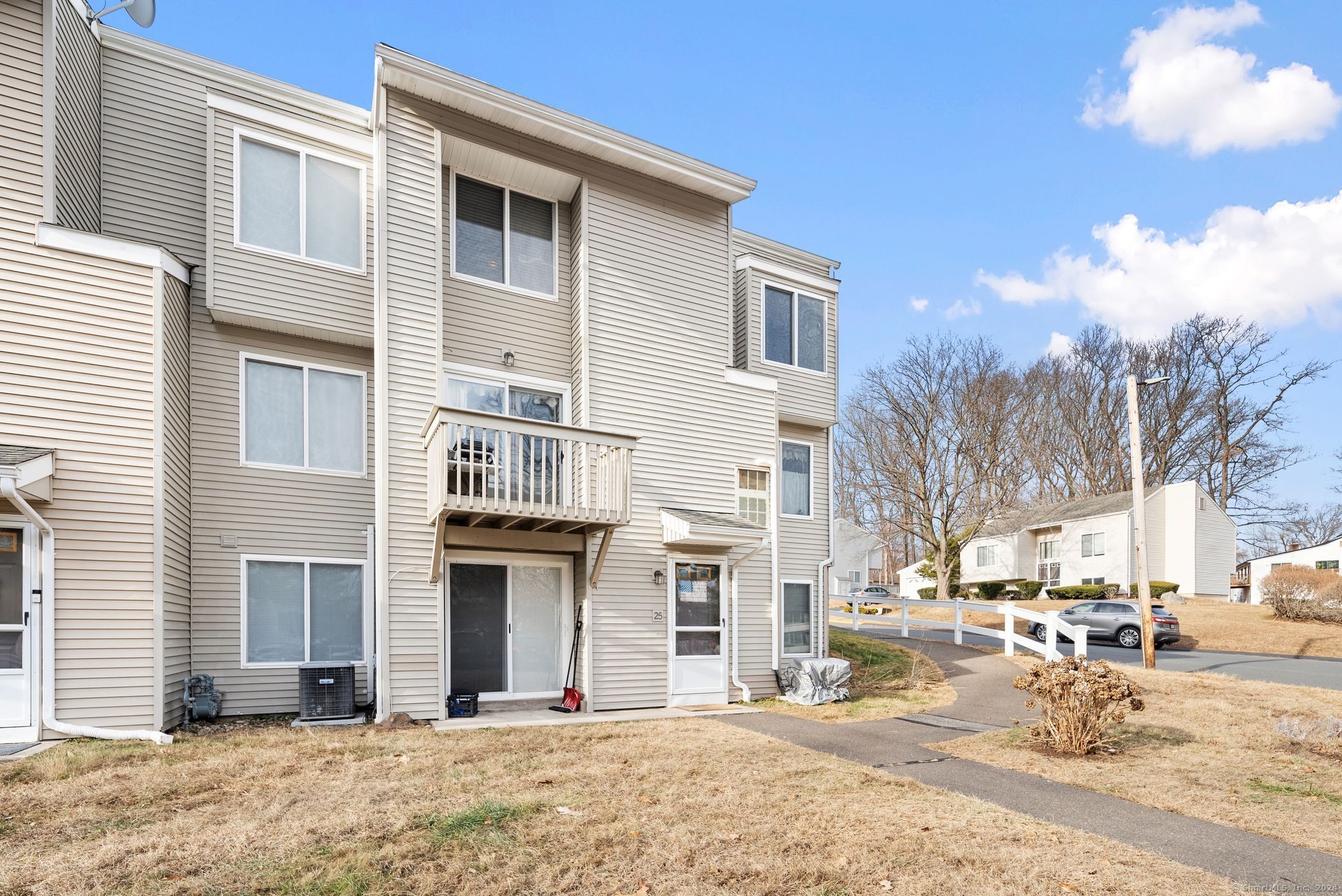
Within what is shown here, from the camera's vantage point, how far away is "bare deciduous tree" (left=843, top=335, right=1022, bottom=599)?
116 ft

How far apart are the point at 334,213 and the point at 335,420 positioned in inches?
114

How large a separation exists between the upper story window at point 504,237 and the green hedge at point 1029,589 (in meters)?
31.1

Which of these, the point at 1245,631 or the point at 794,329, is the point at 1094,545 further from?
the point at 794,329

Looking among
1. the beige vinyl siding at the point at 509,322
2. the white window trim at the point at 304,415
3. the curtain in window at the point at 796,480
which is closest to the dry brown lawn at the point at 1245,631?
the curtain in window at the point at 796,480

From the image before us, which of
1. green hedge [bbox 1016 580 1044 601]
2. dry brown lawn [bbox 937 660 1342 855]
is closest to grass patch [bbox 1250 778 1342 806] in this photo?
dry brown lawn [bbox 937 660 1342 855]

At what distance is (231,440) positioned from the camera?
10273 millimetres

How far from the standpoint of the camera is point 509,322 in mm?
11602

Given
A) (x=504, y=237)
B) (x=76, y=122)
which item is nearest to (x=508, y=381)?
(x=504, y=237)

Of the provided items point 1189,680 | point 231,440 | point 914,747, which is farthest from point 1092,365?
point 231,440

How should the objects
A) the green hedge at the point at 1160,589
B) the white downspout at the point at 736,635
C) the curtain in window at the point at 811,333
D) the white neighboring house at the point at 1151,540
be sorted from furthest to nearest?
the white neighboring house at the point at 1151,540
the green hedge at the point at 1160,589
the curtain in window at the point at 811,333
the white downspout at the point at 736,635

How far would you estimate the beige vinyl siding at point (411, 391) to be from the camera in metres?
9.85

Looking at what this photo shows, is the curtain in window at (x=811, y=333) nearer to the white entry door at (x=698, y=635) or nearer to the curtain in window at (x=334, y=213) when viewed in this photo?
the white entry door at (x=698, y=635)

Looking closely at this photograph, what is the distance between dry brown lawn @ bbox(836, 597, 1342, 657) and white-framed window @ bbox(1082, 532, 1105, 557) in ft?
18.8

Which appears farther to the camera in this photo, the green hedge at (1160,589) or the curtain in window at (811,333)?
the green hedge at (1160,589)
